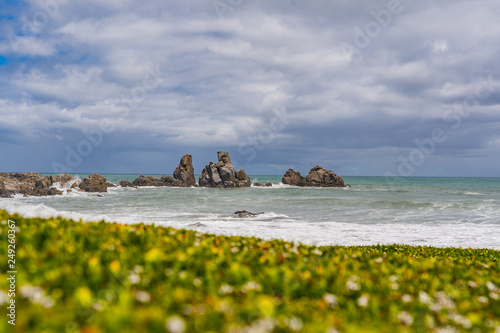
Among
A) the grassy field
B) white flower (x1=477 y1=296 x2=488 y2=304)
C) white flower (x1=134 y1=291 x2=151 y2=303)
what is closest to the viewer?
the grassy field

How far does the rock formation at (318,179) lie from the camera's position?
87750 mm

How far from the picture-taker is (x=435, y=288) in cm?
457

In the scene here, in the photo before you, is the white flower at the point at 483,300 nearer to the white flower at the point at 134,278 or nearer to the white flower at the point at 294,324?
the white flower at the point at 294,324

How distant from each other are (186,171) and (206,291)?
84195 mm

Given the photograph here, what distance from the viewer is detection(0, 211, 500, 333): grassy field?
2.37m

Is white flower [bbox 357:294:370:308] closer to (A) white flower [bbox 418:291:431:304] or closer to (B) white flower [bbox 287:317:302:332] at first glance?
(A) white flower [bbox 418:291:431:304]

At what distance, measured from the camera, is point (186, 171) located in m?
86.1

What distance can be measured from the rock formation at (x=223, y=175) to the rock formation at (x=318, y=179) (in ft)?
49.5

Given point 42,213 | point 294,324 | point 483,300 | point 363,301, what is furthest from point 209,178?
point 294,324

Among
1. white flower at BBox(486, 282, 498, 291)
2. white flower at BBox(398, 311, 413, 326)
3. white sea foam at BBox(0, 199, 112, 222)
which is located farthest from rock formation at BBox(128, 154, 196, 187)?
white flower at BBox(398, 311, 413, 326)

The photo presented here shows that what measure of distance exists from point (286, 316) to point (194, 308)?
0.73 meters

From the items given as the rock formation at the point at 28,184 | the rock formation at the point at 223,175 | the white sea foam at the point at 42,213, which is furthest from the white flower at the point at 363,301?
the rock formation at the point at 223,175

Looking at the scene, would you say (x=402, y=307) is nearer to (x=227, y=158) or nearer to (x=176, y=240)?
(x=176, y=240)

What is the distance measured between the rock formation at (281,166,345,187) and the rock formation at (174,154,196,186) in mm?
26288
